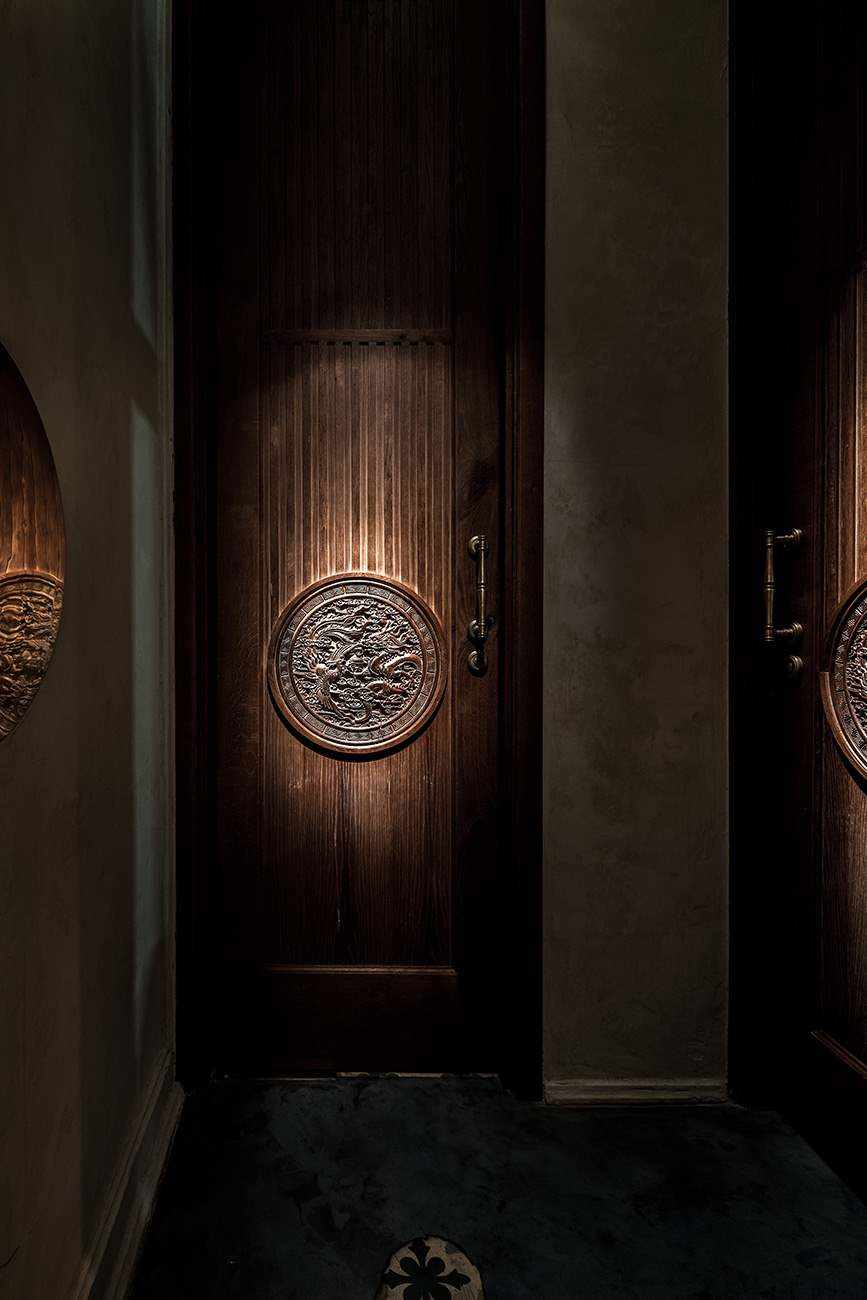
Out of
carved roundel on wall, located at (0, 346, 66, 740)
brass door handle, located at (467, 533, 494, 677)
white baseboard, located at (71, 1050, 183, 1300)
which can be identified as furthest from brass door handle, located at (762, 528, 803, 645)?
white baseboard, located at (71, 1050, 183, 1300)

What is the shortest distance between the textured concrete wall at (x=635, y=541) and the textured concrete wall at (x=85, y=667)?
870mm

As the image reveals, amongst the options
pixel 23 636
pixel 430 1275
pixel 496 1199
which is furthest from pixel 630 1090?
pixel 23 636

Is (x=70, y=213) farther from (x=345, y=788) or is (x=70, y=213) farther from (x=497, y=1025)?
(x=497, y=1025)

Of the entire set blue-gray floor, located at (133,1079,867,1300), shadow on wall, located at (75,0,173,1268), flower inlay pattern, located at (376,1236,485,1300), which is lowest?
blue-gray floor, located at (133,1079,867,1300)

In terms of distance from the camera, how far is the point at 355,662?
1695mm

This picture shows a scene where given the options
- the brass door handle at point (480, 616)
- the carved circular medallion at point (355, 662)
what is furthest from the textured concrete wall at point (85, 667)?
the brass door handle at point (480, 616)

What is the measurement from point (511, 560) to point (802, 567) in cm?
62

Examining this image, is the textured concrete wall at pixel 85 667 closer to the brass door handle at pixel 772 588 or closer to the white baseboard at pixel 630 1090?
the white baseboard at pixel 630 1090

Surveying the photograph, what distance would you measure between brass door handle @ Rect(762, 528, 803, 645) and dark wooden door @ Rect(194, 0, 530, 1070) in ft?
1.88

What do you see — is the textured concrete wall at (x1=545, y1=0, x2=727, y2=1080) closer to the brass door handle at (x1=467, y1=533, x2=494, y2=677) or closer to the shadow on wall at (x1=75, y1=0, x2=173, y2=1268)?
the brass door handle at (x1=467, y1=533, x2=494, y2=677)

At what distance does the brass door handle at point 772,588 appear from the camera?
1513mm

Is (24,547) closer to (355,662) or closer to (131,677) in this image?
(131,677)

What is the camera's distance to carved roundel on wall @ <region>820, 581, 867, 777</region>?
134 centimetres

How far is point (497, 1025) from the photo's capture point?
168cm
